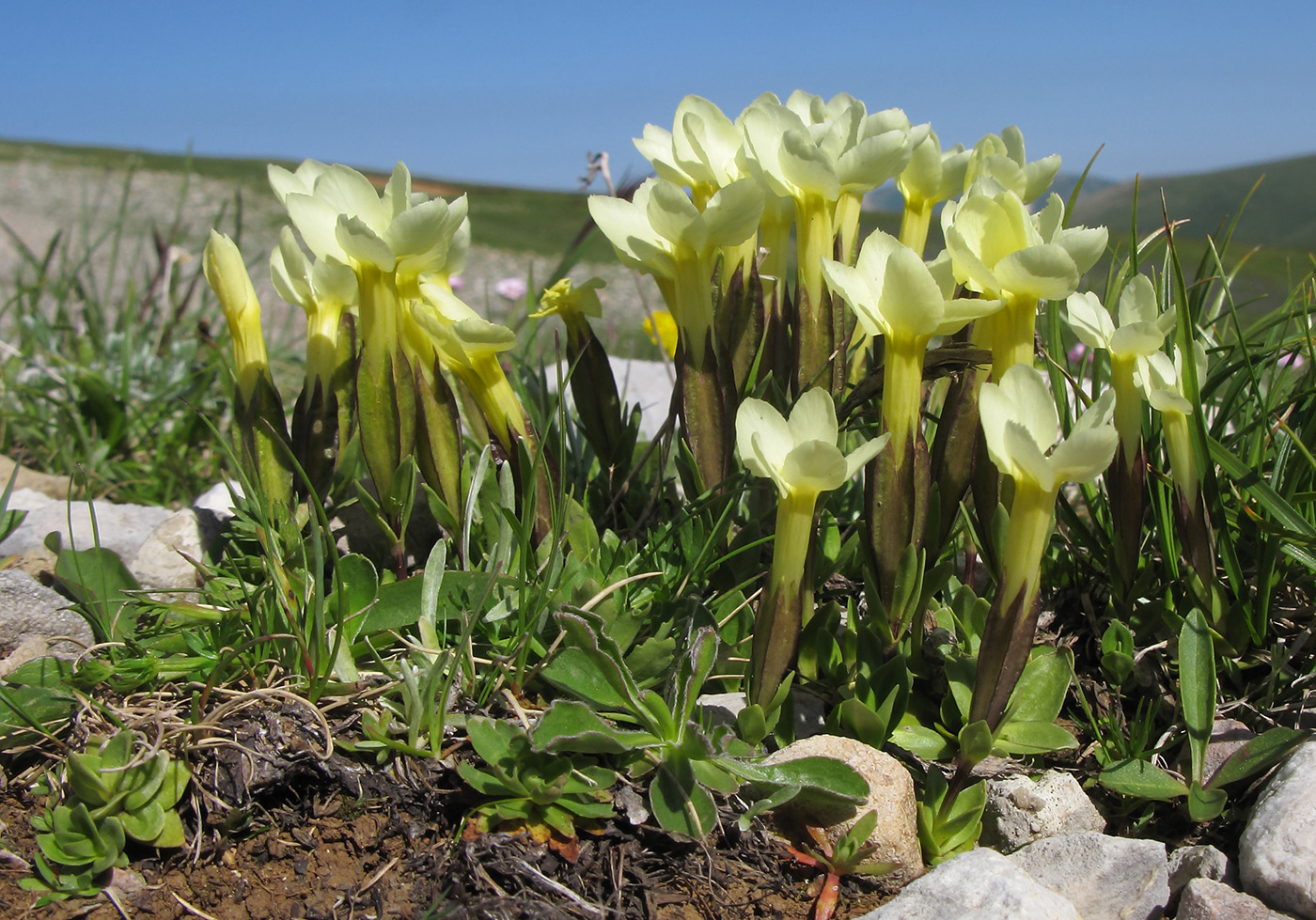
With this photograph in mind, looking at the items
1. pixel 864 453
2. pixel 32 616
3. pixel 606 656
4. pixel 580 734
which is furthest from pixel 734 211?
pixel 32 616

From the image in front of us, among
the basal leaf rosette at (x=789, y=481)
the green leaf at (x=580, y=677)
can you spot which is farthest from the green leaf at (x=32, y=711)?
the basal leaf rosette at (x=789, y=481)

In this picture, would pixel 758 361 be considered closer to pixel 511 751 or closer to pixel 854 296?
pixel 854 296

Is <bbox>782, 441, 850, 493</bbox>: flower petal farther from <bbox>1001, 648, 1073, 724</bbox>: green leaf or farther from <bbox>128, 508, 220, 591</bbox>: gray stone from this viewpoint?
<bbox>128, 508, 220, 591</bbox>: gray stone

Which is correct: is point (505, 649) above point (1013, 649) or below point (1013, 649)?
below

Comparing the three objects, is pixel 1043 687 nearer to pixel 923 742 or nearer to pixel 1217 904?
pixel 923 742

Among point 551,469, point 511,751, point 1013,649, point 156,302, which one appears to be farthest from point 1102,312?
point 156,302

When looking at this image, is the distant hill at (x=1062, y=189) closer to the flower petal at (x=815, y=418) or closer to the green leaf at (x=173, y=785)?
the flower petal at (x=815, y=418)
